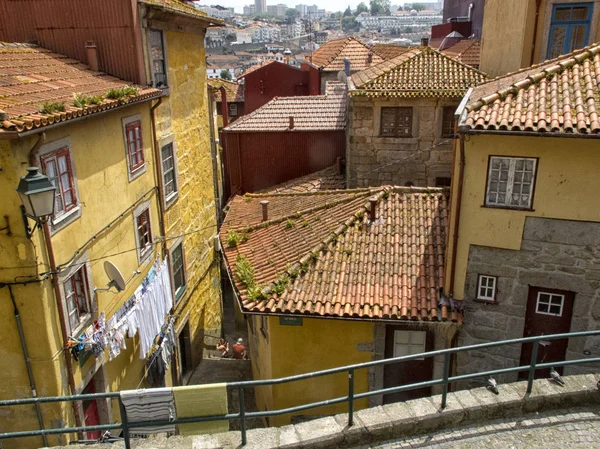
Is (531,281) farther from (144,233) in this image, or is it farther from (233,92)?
(233,92)

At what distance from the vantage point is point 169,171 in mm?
14961

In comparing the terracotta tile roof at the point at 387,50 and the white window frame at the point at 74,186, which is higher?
the terracotta tile roof at the point at 387,50

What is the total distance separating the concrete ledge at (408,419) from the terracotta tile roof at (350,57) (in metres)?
24.4

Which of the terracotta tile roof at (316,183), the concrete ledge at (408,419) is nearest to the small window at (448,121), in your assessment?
the terracotta tile roof at (316,183)

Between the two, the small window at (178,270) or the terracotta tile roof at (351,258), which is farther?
the small window at (178,270)

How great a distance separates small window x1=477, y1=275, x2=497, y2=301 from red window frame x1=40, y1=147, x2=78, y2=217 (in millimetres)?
7678

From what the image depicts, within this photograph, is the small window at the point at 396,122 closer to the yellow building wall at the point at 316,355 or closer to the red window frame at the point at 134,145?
the red window frame at the point at 134,145

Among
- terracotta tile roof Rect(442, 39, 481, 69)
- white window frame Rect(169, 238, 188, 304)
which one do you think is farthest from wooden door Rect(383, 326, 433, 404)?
terracotta tile roof Rect(442, 39, 481, 69)

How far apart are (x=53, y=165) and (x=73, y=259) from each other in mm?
1700

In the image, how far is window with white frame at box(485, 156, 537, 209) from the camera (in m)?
9.42

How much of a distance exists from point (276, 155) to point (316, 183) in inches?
111

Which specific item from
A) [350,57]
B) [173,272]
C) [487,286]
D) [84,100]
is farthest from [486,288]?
[350,57]

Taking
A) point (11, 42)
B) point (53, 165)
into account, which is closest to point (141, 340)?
point (53, 165)

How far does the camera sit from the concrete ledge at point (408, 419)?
6.28 m
